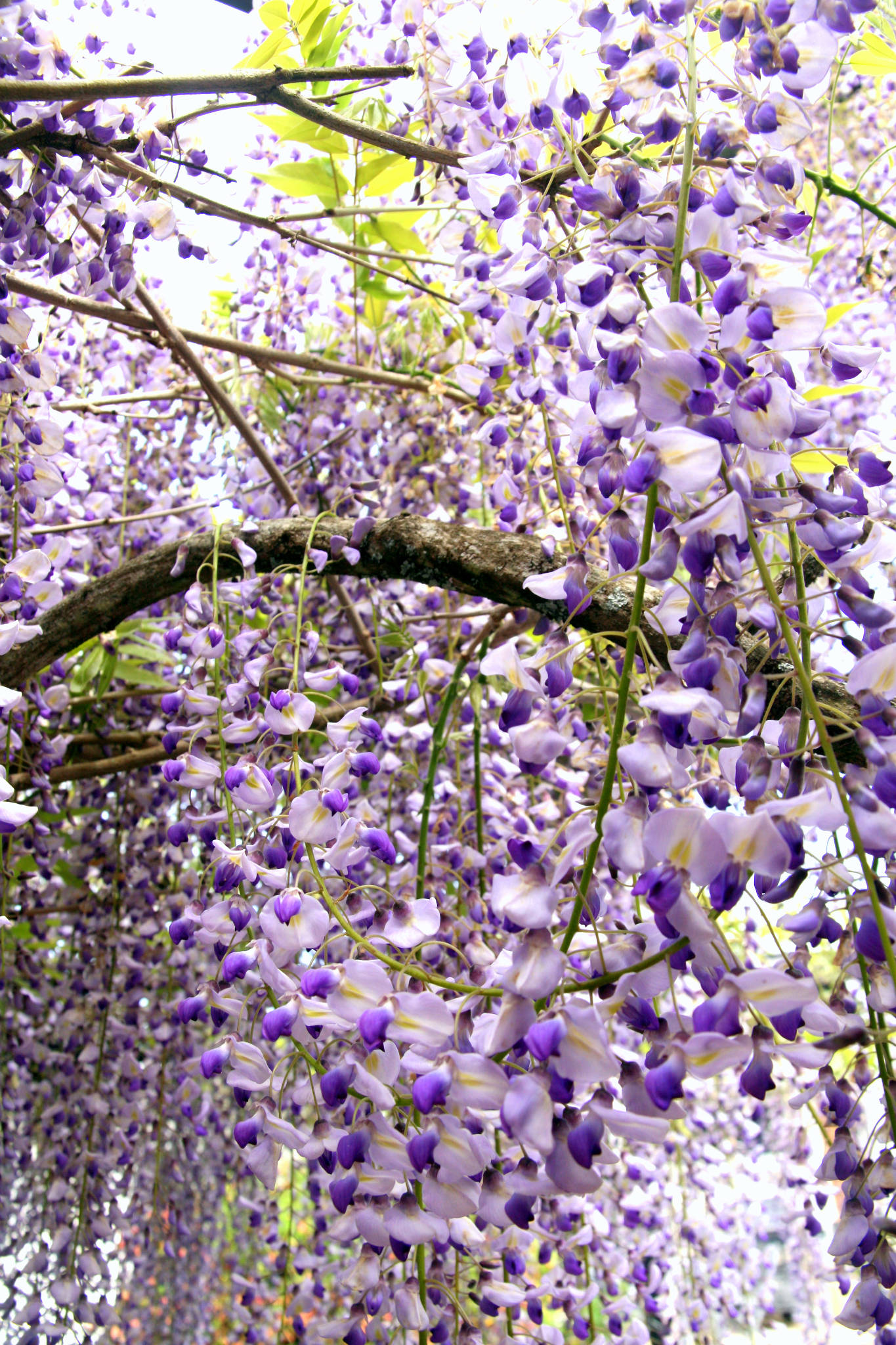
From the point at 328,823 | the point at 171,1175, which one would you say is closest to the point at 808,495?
the point at 328,823

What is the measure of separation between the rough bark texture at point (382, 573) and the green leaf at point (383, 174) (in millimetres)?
633

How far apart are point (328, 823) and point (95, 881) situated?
149 centimetres

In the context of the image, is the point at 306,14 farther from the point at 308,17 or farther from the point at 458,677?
the point at 458,677

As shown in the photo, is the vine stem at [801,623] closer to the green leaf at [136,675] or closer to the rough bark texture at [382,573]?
the rough bark texture at [382,573]

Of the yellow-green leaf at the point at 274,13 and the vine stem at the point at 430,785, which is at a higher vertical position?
the yellow-green leaf at the point at 274,13

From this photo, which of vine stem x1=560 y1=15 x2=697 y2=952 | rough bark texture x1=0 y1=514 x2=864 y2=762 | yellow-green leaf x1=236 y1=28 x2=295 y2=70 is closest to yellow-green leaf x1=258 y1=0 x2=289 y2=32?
yellow-green leaf x1=236 y1=28 x2=295 y2=70

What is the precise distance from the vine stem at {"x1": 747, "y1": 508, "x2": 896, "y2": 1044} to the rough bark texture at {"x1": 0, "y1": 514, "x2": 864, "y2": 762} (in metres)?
0.45

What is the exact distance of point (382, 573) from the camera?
1504 millimetres

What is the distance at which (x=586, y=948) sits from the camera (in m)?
0.73

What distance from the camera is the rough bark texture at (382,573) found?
126cm

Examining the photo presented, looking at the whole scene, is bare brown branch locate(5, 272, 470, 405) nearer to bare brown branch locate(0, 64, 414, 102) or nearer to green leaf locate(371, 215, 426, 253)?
green leaf locate(371, 215, 426, 253)

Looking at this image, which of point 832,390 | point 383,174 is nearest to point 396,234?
point 383,174

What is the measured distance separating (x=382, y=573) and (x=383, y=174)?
0.76m

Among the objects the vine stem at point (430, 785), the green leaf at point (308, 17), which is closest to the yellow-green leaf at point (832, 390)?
the vine stem at point (430, 785)
